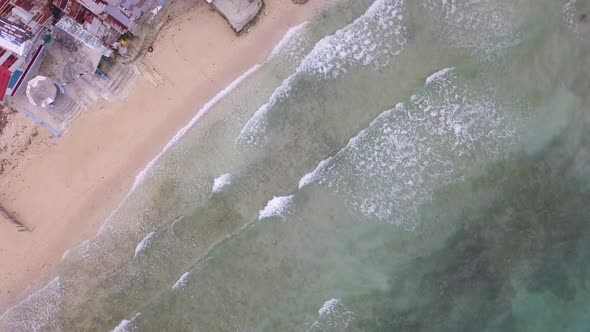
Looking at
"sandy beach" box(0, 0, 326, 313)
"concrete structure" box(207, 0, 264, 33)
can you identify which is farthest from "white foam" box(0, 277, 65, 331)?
"concrete structure" box(207, 0, 264, 33)

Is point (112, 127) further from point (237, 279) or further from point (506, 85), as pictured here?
point (506, 85)

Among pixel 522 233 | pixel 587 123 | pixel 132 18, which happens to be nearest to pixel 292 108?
pixel 132 18

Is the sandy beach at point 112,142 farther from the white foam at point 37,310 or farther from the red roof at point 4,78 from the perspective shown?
the red roof at point 4,78

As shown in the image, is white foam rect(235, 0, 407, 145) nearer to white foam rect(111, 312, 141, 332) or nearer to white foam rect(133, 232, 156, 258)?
white foam rect(133, 232, 156, 258)

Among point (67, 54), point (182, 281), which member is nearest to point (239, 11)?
point (67, 54)

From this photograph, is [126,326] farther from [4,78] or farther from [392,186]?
[392,186]
